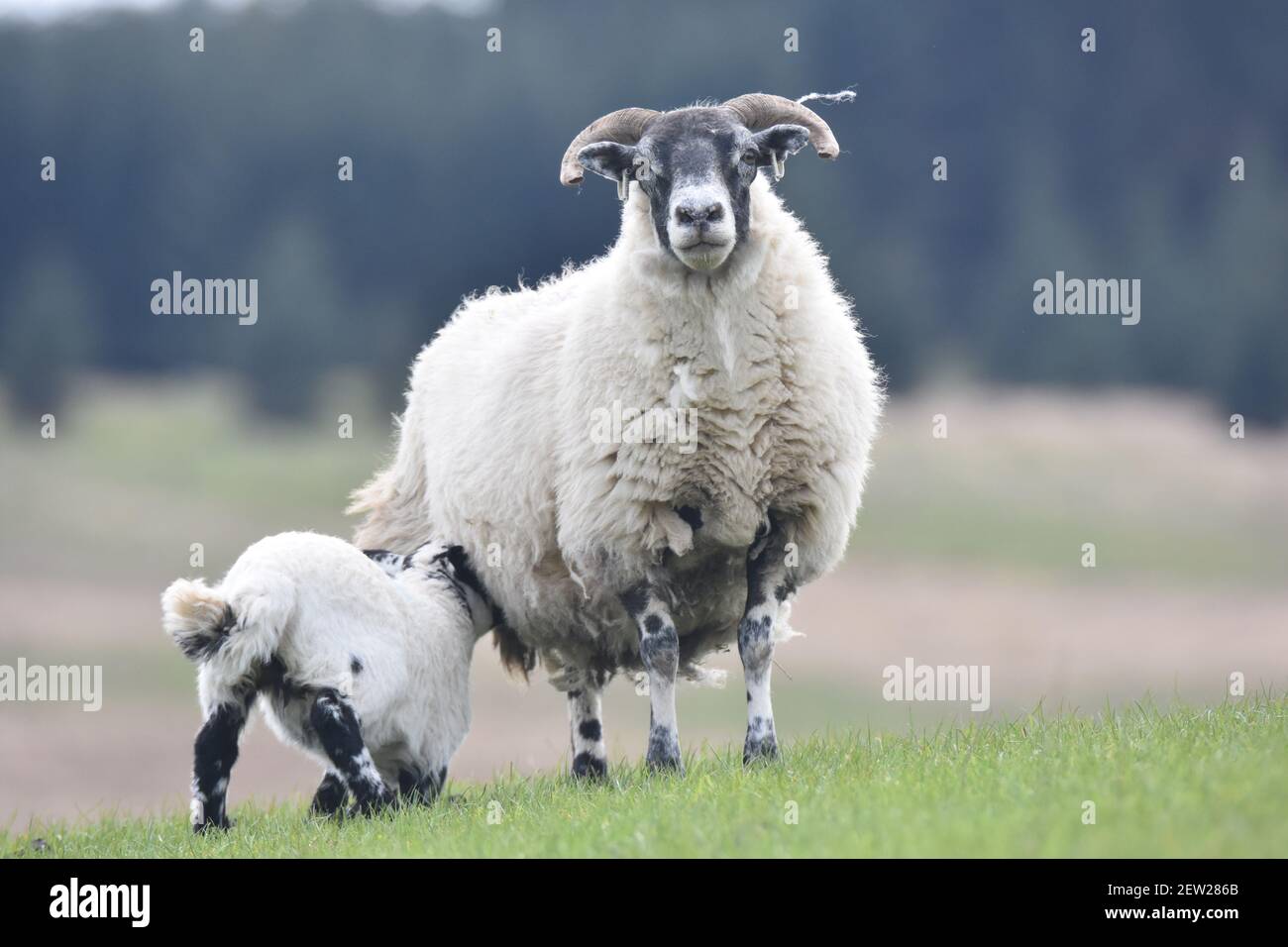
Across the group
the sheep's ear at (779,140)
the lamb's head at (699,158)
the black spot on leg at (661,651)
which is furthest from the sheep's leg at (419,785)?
the sheep's ear at (779,140)

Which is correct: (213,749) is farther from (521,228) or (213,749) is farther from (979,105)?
(979,105)

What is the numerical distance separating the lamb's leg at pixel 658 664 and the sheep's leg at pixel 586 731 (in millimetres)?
1393

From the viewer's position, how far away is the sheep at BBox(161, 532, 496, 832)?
888cm

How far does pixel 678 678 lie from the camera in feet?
35.2

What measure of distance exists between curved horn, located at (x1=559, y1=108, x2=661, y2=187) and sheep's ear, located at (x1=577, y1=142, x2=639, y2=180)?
9 centimetres

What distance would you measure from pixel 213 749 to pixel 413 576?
5.67 ft

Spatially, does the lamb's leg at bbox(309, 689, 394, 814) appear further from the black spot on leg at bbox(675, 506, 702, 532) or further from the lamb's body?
the black spot on leg at bbox(675, 506, 702, 532)

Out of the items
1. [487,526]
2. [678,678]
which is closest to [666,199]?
[487,526]

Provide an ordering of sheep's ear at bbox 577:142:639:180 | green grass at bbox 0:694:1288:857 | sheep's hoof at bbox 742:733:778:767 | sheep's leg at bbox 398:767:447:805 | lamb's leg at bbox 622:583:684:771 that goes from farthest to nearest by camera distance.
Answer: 1. sheep's ear at bbox 577:142:639:180
2. sheep's leg at bbox 398:767:447:805
3. lamb's leg at bbox 622:583:684:771
4. sheep's hoof at bbox 742:733:778:767
5. green grass at bbox 0:694:1288:857

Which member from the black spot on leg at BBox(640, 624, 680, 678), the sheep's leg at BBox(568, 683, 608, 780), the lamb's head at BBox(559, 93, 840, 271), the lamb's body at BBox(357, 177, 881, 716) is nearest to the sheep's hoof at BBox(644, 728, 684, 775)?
the black spot on leg at BBox(640, 624, 680, 678)

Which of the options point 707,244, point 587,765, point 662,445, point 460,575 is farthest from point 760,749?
point 707,244

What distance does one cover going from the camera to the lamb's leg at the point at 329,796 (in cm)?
943

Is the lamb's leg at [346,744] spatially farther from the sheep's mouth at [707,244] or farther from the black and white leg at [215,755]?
the sheep's mouth at [707,244]

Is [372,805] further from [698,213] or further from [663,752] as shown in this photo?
[698,213]
